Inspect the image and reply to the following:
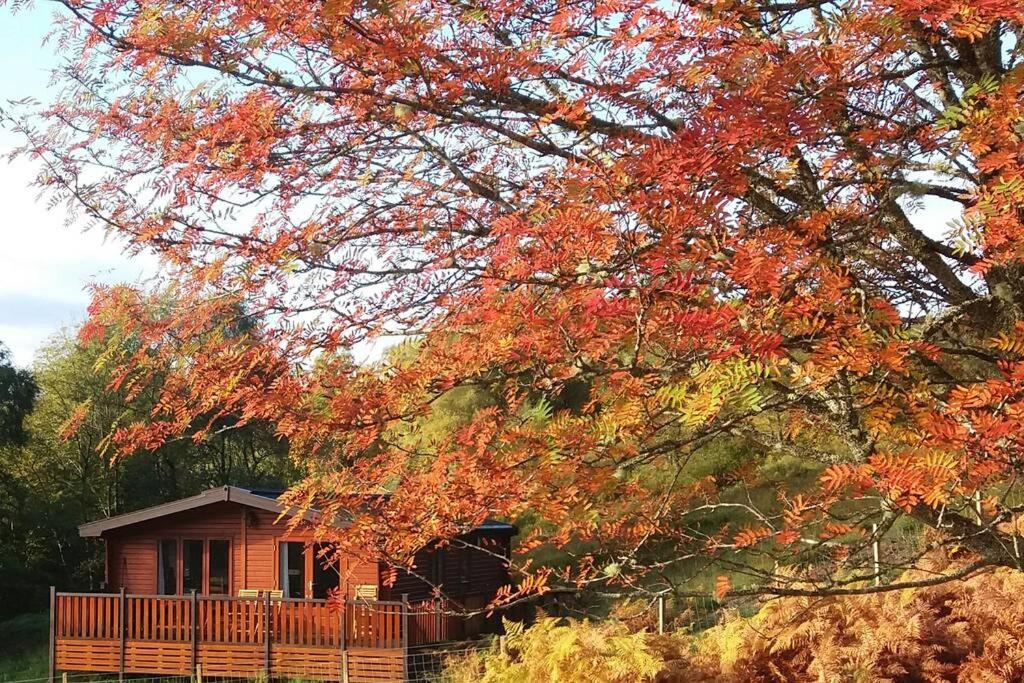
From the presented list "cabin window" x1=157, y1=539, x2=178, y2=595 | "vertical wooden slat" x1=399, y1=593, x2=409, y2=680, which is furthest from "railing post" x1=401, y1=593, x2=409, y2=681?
"cabin window" x1=157, y1=539, x2=178, y2=595

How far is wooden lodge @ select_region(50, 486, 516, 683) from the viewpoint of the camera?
13445mm

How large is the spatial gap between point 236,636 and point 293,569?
8.46ft

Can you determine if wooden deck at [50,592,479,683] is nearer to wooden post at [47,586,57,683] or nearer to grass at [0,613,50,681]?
wooden post at [47,586,57,683]

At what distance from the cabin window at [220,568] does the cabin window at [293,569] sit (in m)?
1.08

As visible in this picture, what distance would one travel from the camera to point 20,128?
6.08 m

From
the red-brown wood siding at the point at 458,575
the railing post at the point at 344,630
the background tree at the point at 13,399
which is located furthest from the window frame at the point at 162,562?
the background tree at the point at 13,399

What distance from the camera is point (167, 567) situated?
17516 mm

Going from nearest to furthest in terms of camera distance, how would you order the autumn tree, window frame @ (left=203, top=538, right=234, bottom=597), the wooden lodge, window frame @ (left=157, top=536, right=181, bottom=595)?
1. the autumn tree
2. the wooden lodge
3. window frame @ (left=203, top=538, right=234, bottom=597)
4. window frame @ (left=157, top=536, right=181, bottom=595)

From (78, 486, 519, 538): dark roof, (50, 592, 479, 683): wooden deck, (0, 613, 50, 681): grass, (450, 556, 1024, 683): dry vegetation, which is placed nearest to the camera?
(450, 556, 1024, 683): dry vegetation

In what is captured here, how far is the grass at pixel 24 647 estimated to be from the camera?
63.1 ft

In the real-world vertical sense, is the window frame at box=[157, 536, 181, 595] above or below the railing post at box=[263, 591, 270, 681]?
above

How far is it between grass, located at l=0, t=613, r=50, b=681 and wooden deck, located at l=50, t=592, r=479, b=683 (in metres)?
4.62

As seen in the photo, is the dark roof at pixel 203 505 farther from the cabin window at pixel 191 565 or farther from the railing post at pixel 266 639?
the railing post at pixel 266 639

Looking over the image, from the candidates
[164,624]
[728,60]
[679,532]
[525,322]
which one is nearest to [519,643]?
[679,532]
